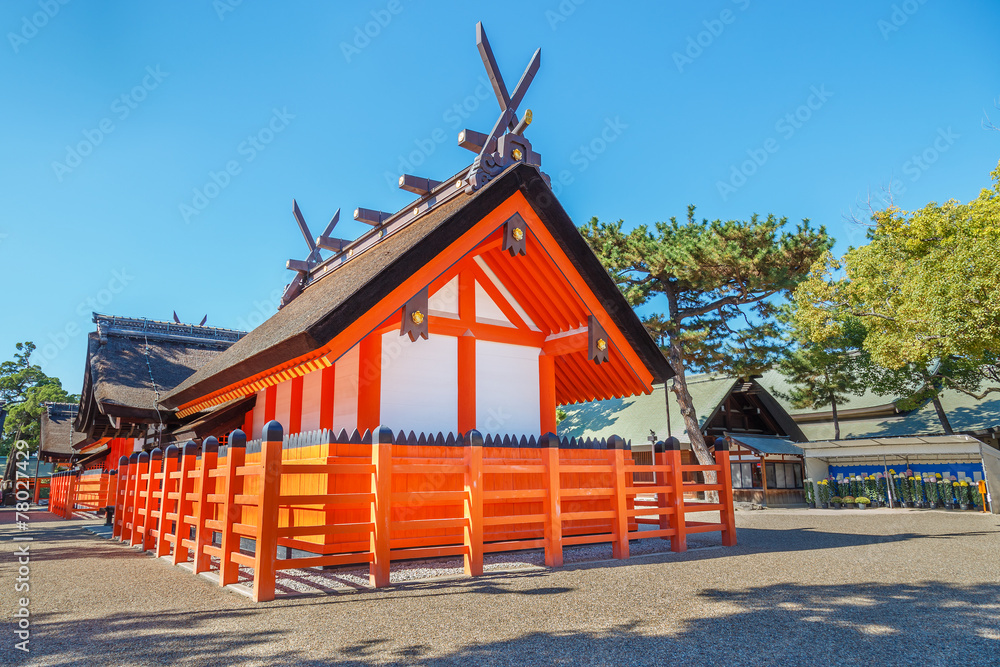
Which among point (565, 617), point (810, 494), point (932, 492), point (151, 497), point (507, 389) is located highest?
point (507, 389)

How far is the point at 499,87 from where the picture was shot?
29.5 feet

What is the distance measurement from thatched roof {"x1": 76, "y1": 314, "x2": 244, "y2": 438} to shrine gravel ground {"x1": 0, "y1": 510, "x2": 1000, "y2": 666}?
608 centimetres

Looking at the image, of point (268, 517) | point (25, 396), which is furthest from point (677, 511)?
point (25, 396)

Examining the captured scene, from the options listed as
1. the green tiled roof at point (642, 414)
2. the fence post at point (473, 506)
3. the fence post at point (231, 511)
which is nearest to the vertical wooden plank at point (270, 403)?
the fence post at point (231, 511)

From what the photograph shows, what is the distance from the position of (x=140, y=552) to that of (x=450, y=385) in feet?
16.9

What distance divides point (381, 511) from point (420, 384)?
3396 mm

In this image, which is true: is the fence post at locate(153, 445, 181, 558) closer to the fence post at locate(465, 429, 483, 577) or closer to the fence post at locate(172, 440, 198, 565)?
the fence post at locate(172, 440, 198, 565)

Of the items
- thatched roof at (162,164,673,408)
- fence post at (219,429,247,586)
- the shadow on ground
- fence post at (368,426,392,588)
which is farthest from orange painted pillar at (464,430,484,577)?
fence post at (219,429,247,586)

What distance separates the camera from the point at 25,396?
39.3m

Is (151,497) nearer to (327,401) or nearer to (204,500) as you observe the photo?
(327,401)

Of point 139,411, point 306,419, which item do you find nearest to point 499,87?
point 306,419

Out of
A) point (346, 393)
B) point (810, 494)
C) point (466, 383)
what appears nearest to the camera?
point (346, 393)

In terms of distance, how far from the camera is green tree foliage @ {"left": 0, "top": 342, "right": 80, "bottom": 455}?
1417 inches

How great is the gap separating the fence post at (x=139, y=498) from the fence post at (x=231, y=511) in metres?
4.36
